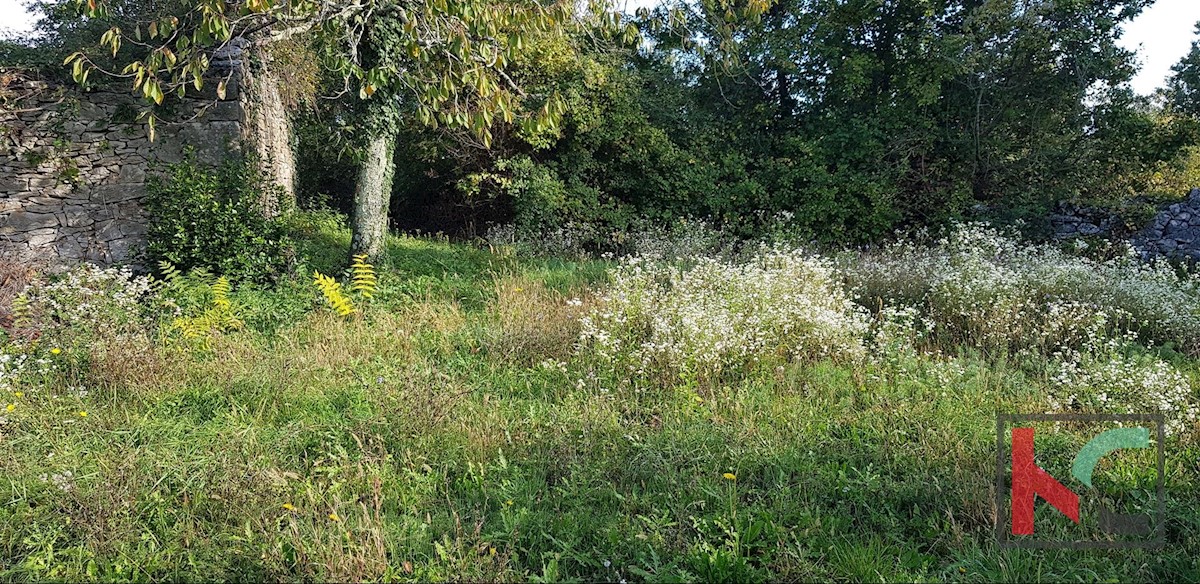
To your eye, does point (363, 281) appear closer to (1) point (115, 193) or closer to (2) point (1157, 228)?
(1) point (115, 193)

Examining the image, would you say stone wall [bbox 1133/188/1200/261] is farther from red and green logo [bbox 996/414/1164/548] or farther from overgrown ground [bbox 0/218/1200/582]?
red and green logo [bbox 996/414/1164/548]

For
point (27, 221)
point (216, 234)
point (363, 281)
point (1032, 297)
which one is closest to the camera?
point (1032, 297)

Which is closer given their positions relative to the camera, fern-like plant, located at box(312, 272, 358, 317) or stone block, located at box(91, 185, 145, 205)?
fern-like plant, located at box(312, 272, 358, 317)

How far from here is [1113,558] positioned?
2.69m

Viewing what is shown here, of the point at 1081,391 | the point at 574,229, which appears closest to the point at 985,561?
the point at 1081,391

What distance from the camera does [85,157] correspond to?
7980mm

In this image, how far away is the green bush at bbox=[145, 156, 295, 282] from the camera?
22.5 ft

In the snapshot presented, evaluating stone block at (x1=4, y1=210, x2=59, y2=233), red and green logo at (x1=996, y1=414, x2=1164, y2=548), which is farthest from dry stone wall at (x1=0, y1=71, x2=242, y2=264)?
red and green logo at (x1=996, y1=414, x2=1164, y2=548)

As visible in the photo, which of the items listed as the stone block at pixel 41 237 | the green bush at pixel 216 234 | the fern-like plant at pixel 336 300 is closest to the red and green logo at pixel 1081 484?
the fern-like plant at pixel 336 300

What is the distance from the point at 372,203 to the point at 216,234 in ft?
5.19

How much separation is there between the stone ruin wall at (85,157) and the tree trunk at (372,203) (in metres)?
1.35

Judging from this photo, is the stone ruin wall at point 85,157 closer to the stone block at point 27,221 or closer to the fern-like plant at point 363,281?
the stone block at point 27,221

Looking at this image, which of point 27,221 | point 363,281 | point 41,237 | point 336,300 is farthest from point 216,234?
point 27,221

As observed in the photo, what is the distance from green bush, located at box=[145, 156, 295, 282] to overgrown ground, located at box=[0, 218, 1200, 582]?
1.67 metres
